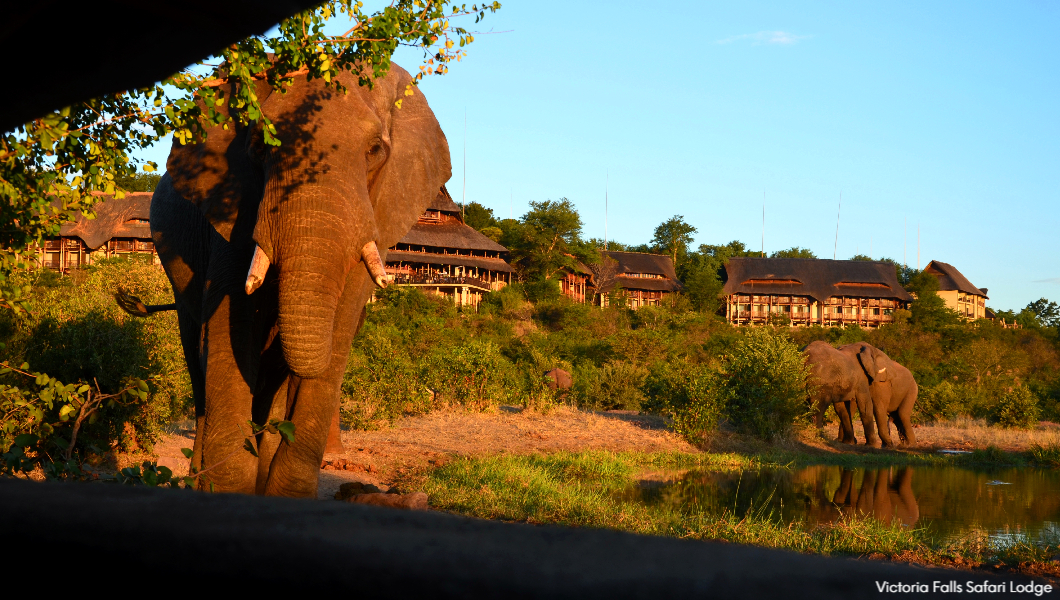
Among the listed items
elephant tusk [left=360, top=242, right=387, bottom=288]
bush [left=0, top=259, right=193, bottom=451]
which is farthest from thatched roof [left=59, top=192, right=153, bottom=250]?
elephant tusk [left=360, top=242, right=387, bottom=288]

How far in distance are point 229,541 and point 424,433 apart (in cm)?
1334

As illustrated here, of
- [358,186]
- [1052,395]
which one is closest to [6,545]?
[358,186]

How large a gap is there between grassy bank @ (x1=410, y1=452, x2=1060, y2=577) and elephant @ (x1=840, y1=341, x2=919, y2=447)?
35.1 feet

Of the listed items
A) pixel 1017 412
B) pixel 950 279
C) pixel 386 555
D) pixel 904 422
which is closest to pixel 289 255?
pixel 386 555

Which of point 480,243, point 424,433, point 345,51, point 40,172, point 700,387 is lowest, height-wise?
point 424,433

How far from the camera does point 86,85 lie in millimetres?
1578

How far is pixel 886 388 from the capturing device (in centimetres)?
1936

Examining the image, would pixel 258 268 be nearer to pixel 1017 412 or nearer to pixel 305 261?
pixel 305 261

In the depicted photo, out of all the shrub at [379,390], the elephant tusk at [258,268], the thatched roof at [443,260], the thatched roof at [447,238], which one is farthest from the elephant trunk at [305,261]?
the thatched roof at [447,238]

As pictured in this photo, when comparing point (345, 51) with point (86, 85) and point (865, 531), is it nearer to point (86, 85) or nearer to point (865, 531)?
point (86, 85)

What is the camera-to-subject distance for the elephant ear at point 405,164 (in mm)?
6469

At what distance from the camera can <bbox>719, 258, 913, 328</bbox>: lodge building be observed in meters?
65.6

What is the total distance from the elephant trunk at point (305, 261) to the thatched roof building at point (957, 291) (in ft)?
260

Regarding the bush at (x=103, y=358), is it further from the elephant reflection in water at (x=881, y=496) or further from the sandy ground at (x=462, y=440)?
the elephant reflection in water at (x=881, y=496)
